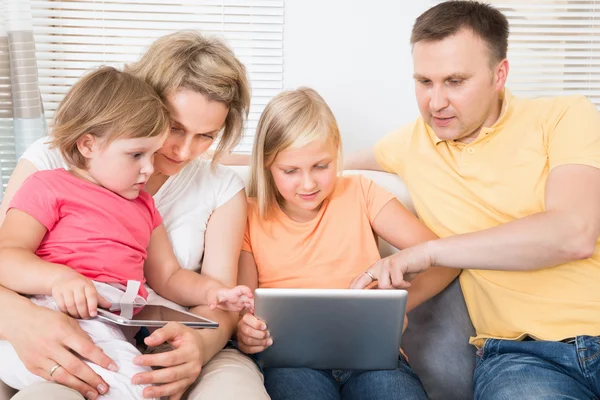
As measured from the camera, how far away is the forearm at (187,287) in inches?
63.6

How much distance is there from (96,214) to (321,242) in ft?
1.97

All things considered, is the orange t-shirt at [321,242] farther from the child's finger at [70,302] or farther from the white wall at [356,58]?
the white wall at [356,58]

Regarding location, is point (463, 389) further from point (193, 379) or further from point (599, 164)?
point (193, 379)

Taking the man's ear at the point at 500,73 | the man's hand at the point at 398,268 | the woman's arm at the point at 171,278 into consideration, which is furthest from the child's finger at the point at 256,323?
the man's ear at the point at 500,73

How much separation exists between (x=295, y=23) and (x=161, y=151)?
4.73ft

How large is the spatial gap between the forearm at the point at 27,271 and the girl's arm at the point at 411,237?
84cm

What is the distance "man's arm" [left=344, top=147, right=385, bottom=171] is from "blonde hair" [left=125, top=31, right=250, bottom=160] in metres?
0.50

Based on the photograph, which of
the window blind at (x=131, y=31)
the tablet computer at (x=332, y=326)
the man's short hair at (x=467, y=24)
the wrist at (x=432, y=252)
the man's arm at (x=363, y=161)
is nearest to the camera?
the tablet computer at (x=332, y=326)

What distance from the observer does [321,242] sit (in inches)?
72.2

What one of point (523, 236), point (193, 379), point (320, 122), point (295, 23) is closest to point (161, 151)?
point (320, 122)

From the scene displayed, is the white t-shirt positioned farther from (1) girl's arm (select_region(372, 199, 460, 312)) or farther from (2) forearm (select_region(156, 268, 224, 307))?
(1) girl's arm (select_region(372, 199, 460, 312))

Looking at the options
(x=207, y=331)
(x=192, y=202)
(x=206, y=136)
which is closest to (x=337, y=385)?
(x=207, y=331)

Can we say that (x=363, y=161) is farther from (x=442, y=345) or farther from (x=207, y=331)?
(x=207, y=331)

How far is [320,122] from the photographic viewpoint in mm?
1795
